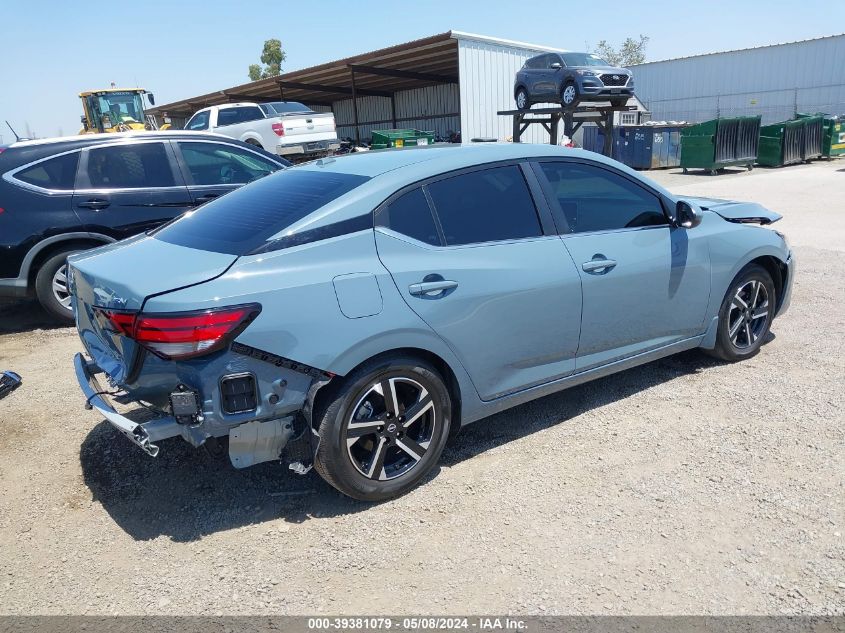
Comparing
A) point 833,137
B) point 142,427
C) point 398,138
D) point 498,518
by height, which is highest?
point 398,138

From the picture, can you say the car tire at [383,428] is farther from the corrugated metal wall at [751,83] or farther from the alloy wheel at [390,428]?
the corrugated metal wall at [751,83]

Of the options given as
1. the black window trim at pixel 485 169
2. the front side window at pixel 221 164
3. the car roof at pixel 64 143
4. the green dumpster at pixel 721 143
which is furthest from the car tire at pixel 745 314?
the green dumpster at pixel 721 143

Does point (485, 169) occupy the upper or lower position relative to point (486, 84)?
lower

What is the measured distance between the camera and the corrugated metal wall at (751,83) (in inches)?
1328

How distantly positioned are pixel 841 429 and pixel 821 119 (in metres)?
25.0

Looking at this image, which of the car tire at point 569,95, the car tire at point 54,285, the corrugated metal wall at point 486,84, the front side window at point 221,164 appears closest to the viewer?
the car tire at point 54,285

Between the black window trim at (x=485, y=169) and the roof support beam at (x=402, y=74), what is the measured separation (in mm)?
25259

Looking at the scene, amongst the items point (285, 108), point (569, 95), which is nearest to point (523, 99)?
point (569, 95)

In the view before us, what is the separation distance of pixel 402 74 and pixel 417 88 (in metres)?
5.59

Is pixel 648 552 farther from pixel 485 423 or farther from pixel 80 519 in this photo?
pixel 80 519

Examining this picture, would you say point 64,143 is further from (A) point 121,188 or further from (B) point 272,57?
(B) point 272,57

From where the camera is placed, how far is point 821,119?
2398cm

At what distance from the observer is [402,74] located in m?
29.3

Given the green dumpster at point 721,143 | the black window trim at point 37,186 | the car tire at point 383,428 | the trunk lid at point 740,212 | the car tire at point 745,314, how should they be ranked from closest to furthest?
the car tire at point 383,428 → the car tire at point 745,314 → the trunk lid at point 740,212 → the black window trim at point 37,186 → the green dumpster at point 721,143
